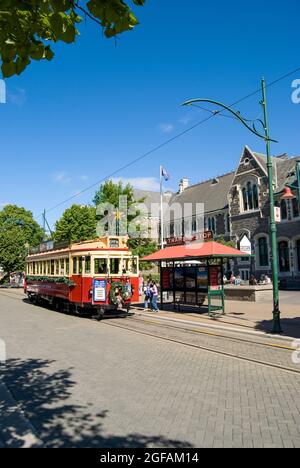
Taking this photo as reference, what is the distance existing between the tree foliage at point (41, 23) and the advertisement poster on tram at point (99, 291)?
1309cm

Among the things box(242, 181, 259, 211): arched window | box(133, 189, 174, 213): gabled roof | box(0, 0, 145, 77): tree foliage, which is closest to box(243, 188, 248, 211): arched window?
box(242, 181, 259, 211): arched window

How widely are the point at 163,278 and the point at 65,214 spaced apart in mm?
25833

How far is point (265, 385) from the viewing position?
7.13 metres

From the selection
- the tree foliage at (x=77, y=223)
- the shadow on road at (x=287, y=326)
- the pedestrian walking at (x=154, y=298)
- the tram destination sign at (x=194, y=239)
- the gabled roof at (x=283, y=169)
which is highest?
the gabled roof at (x=283, y=169)

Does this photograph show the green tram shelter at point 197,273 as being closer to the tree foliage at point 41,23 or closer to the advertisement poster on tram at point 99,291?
the advertisement poster on tram at point 99,291

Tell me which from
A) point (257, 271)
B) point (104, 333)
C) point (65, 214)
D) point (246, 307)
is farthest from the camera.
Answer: point (65, 214)

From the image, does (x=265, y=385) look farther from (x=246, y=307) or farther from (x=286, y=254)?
(x=286, y=254)

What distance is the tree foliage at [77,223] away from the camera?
141 feet

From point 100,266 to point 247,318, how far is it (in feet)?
22.1

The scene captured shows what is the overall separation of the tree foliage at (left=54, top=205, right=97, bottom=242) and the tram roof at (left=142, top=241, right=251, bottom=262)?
23.2 m

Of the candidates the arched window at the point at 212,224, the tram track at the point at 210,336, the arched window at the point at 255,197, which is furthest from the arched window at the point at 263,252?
the tram track at the point at 210,336

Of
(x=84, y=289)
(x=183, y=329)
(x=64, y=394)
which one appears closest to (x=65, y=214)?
(x=84, y=289)

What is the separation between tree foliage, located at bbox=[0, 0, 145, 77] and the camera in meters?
3.59

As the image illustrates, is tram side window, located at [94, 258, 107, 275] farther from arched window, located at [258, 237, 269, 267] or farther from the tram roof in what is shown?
arched window, located at [258, 237, 269, 267]
